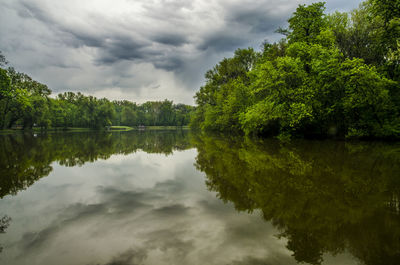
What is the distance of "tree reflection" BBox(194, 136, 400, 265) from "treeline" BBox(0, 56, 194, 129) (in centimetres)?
4655

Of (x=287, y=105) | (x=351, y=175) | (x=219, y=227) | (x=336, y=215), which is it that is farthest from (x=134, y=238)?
(x=287, y=105)

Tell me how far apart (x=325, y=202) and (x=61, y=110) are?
86642 mm

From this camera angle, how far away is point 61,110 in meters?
73.3

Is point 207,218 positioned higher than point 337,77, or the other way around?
point 337,77

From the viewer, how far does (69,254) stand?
2.91 meters

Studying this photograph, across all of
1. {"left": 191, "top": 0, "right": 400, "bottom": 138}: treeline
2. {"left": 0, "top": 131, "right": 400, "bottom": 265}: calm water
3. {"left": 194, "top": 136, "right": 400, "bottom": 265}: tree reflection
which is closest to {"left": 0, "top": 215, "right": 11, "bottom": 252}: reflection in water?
{"left": 0, "top": 131, "right": 400, "bottom": 265}: calm water

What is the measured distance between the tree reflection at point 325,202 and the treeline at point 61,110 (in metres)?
46.5

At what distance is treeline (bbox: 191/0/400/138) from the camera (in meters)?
16.7

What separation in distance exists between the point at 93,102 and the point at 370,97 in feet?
289

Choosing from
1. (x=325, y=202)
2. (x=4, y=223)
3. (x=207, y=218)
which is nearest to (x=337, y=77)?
(x=325, y=202)

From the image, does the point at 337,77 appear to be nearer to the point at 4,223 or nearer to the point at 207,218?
the point at 207,218

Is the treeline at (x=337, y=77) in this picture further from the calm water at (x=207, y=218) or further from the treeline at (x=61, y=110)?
the treeline at (x=61, y=110)

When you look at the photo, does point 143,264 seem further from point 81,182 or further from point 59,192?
point 81,182

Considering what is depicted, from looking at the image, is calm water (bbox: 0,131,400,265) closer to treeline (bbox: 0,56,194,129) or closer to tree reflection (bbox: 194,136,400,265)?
tree reflection (bbox: 194,136,400,265)
